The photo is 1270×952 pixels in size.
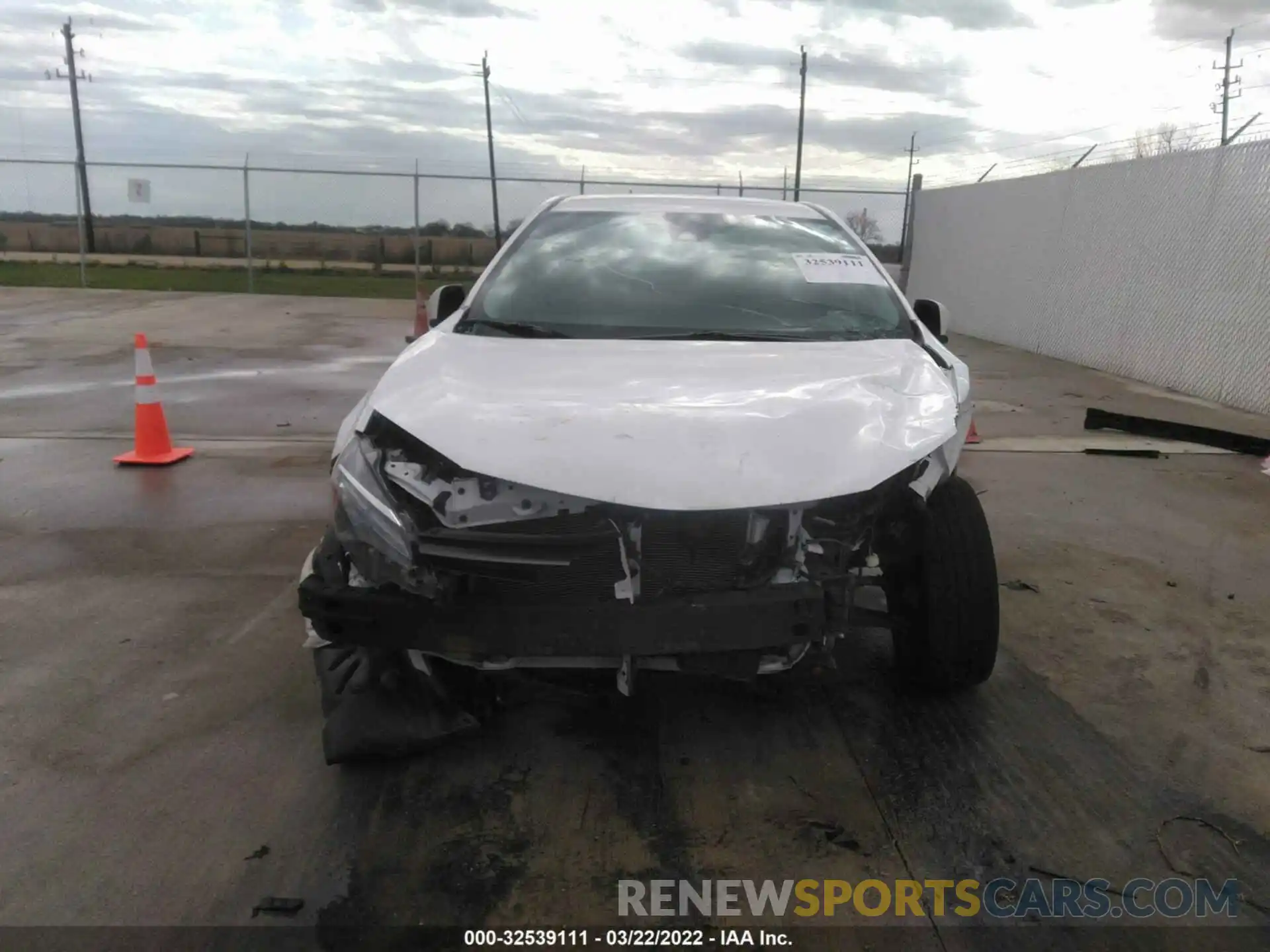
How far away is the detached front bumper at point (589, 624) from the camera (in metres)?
2.67

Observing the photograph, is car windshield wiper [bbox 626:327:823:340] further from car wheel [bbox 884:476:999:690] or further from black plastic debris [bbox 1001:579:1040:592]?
black plastic debris [bbox 1001:579:1040:592]

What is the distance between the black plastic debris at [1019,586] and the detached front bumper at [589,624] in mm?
2293

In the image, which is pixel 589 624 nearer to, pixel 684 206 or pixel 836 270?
pixel 836 270

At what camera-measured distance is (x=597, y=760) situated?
3.15 metres

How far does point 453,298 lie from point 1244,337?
8288mm

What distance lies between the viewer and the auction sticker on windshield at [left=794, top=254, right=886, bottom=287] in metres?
4.16

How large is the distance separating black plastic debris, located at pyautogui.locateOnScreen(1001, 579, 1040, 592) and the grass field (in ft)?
64.1

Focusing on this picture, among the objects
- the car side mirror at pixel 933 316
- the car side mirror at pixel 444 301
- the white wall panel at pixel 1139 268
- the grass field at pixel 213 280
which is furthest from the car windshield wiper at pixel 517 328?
the grass field at pixel 213 280

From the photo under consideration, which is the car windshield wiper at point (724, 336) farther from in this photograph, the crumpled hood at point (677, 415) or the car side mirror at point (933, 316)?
the car side mirror at point (933, 316)

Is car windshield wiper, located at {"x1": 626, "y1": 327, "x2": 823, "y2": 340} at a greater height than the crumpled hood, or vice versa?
car windshield wiper, located at {"x1": 626, "y1": 327, "x2": 823, "y2": 340}

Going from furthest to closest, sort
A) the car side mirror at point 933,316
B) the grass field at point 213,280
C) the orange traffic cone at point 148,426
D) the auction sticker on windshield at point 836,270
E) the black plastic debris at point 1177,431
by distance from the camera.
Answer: the grass field at point 213,280
the black plastic debris at point 1177,431
the orange traffic cone at point 148,426
the car side mirror at point 933,316
the auction sticker on windshield at point 836,270

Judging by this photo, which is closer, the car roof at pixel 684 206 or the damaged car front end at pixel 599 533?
the damaged car front end at pixel 599 533

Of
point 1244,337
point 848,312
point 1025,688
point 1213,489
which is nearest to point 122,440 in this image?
point 848,312

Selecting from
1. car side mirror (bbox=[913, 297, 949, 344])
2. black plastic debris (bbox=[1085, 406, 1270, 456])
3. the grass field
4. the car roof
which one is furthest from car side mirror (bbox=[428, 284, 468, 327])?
the grass field
